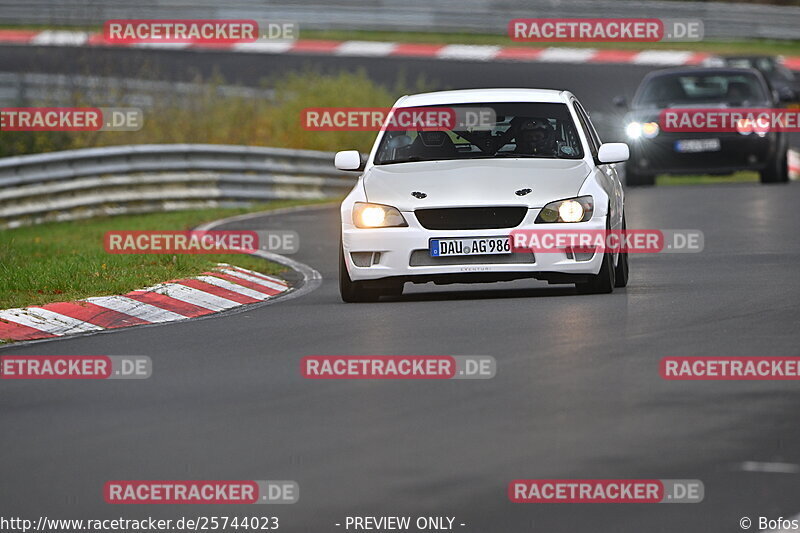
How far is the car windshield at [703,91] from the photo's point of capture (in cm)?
2541

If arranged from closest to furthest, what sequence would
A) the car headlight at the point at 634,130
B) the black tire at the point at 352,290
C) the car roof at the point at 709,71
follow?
1. the black tire at the point at 352,290
2. the car headlight at the point at 634,130
3. the car roof at the point at 709,71

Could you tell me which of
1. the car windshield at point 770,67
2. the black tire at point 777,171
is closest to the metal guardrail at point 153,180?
the black tire at point 777,171

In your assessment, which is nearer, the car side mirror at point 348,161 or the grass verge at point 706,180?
the car side mirror at point 348,161

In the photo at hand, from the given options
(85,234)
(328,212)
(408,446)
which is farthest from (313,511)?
(328,212)

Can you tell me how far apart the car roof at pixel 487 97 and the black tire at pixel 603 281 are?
1.71 m

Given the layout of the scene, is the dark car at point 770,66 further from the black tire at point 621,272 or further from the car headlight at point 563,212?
the car headlight at point 563,212

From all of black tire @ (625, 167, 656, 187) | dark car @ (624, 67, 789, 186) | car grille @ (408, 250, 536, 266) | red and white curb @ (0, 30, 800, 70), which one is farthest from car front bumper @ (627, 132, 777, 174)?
red and white curb @ (0, 30, 800, 70)

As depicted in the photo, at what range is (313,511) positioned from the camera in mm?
6395

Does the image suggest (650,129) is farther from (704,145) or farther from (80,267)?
(80,267)

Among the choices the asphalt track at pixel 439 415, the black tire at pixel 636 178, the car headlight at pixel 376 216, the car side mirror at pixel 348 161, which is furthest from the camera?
the black tire at pixel 636 178

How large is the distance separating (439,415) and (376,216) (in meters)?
4.66

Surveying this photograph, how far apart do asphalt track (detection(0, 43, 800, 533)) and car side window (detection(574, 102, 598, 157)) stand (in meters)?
1.45

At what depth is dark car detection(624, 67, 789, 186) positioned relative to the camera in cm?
2484

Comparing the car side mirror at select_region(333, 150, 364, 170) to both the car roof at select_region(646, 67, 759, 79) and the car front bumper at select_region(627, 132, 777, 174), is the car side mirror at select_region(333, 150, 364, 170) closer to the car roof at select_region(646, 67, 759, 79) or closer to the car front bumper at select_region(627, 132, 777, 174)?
the car front bumper at select_region(627, 132, 777, 174)
